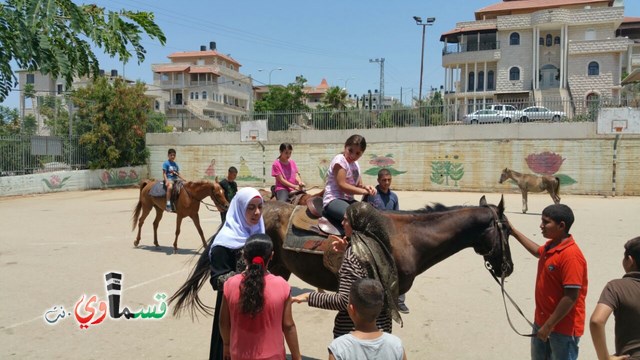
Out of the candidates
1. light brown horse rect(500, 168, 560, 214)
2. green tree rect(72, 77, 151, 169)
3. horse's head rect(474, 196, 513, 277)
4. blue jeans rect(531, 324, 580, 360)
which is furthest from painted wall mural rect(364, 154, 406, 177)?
blue jeans rect(531, 324, 580, 360)

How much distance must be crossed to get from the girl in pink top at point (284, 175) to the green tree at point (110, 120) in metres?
23.5

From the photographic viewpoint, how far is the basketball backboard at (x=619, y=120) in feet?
74.8

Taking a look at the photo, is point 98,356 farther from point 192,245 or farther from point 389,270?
point 192,245

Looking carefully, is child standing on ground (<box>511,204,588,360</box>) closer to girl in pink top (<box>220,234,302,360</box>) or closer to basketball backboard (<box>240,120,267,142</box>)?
girl in pink top (<box>220,234,302,360</box>)

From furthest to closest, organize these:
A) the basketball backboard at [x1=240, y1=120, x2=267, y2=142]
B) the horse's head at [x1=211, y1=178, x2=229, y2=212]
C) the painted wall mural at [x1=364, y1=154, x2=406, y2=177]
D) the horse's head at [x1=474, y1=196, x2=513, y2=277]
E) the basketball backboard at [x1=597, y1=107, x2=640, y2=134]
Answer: the basketball backboard at [x1=240, y1=120, x2=267, y2=142] → the painted wall mural at [x1=364, y1=154, x2=406, y2=177] → the basketball backboard at [x1=597, y1=107, x2=640, y2=134] → the horse's head at [x1=211, y1=178, x2=229, y2=212] → the horse's head at [x1=474, y1=196, x2=513, y2=277]

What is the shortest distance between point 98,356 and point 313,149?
967 inches

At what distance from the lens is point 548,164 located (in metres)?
24.4

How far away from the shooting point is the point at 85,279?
8.30 meters

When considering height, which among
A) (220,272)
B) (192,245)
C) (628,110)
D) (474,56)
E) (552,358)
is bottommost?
(192,245)

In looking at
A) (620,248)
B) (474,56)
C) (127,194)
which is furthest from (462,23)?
(620,248)

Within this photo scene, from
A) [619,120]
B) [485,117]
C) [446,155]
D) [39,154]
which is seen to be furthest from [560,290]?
[39,154]

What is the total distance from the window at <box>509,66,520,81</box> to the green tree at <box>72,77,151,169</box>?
37.2m

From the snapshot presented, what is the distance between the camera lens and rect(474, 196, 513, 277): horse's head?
4.43 m

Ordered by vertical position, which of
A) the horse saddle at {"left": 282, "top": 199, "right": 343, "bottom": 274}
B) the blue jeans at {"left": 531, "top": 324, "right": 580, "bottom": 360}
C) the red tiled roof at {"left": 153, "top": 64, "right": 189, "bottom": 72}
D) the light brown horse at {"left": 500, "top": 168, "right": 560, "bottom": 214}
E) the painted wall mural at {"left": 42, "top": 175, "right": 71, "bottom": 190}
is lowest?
the painted wall mural at {"left": 42, "top": 175, "right": 71, "bottom": 190}
